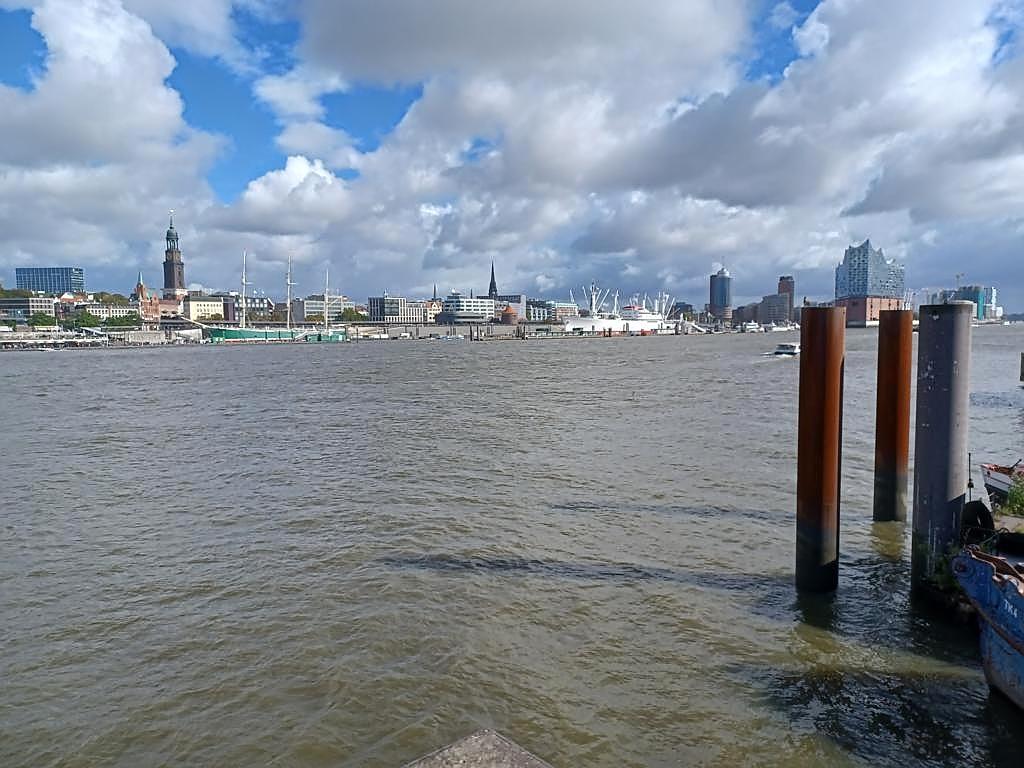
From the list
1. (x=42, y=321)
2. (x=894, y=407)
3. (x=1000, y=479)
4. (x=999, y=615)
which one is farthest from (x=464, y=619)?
(x=42, y=321)

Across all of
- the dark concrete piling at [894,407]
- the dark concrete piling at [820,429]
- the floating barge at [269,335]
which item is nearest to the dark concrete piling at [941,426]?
the dark concrete piling at [820,429]

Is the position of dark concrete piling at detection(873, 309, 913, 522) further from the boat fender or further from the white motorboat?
the boat fender

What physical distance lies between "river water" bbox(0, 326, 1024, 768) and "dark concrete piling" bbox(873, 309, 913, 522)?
848mm

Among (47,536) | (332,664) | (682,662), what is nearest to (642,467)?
(682,662)

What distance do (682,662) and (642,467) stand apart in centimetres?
1076

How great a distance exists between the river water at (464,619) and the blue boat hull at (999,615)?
0.40m

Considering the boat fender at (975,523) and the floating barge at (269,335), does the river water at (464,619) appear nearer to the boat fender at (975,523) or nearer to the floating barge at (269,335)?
the boat fender at (975,523)

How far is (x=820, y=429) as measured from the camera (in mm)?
8992

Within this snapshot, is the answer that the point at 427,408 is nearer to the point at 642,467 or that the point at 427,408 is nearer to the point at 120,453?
the point at 120,453

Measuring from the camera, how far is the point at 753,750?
641cm

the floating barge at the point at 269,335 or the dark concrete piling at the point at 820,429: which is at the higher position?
the floating barge at the point at 269,335

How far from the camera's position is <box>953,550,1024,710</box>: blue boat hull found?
20.8ft

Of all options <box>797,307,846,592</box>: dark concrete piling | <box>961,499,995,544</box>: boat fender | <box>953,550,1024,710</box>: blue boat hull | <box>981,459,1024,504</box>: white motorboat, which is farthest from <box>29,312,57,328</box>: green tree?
<box>953,550,1024,710</box>: blue boat hull

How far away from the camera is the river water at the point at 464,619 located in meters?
6.70
